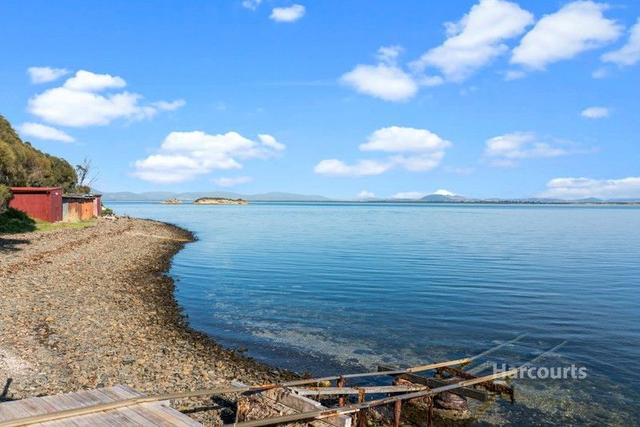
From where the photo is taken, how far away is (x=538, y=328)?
2219 centimetres

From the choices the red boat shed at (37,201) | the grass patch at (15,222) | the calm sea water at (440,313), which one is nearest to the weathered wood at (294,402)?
the calm sea water at (440,313)

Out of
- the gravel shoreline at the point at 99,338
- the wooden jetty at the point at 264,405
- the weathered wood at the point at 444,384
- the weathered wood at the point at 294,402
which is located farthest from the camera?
the gravel shoreline at the point at 99,338

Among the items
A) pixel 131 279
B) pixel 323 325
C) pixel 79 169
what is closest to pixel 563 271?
pixel 323 325

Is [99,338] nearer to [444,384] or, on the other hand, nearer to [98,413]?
[98,413]

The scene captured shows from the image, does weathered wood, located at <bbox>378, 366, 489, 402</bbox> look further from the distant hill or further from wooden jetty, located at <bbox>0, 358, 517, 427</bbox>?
the distant hill

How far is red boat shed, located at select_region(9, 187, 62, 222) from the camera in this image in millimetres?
52844

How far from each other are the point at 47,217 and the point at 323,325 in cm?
4667

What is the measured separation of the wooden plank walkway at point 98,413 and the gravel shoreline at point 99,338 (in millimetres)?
3429

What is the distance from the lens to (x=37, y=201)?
54438 millimetres

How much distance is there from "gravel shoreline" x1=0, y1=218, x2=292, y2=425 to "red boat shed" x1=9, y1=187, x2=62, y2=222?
24.0 m

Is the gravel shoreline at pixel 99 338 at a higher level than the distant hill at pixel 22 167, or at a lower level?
lower

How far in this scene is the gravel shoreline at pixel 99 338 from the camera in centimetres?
1290

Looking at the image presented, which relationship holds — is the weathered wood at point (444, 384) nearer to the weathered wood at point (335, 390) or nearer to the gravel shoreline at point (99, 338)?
the weathered wood at point (335, 390)

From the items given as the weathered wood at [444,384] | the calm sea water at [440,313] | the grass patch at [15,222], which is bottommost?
the calm sea water at [440,313]
